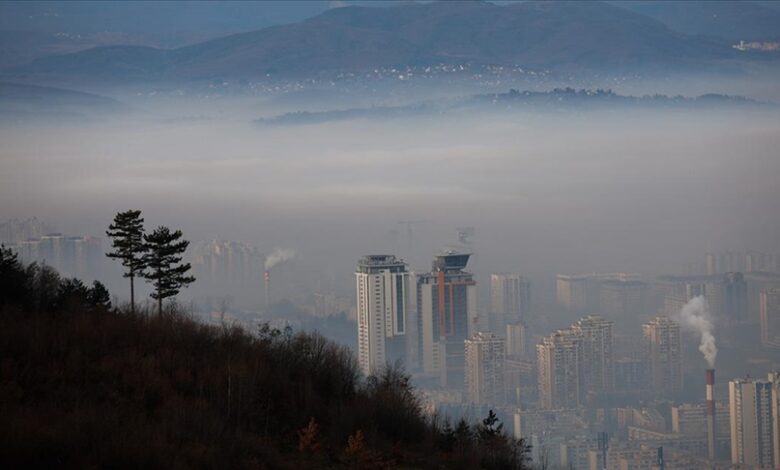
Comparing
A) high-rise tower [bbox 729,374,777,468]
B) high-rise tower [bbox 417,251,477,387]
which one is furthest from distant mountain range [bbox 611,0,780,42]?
high-rise tower [bbox 729,374,777,468]

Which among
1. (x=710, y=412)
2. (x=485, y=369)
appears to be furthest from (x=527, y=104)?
(x=710, y=412)

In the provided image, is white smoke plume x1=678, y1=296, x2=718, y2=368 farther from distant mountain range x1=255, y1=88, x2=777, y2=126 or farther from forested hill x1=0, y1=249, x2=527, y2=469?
forested hill x1=0, y1=249, x2=527, y2=469

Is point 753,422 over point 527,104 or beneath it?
beneath

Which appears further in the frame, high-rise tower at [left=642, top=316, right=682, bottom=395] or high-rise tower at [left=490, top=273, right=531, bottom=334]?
high-rise tower at [left=490, top=273, right=531, bottom=334]

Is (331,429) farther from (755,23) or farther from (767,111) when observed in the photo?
(755,23)

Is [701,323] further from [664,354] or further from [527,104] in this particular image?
[527,104]

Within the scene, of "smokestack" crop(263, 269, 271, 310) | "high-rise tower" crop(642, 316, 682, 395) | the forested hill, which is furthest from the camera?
"smokestack" crop(263, 269, 271, 310)

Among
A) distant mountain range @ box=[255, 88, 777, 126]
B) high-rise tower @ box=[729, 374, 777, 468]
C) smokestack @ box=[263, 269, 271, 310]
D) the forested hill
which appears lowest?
high-rise tower @ box=[729, 374, 777, 468]

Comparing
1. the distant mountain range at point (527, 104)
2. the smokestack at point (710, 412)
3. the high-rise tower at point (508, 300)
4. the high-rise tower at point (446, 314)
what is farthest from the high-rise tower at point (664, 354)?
the distant mountain range at point (527, 104)
